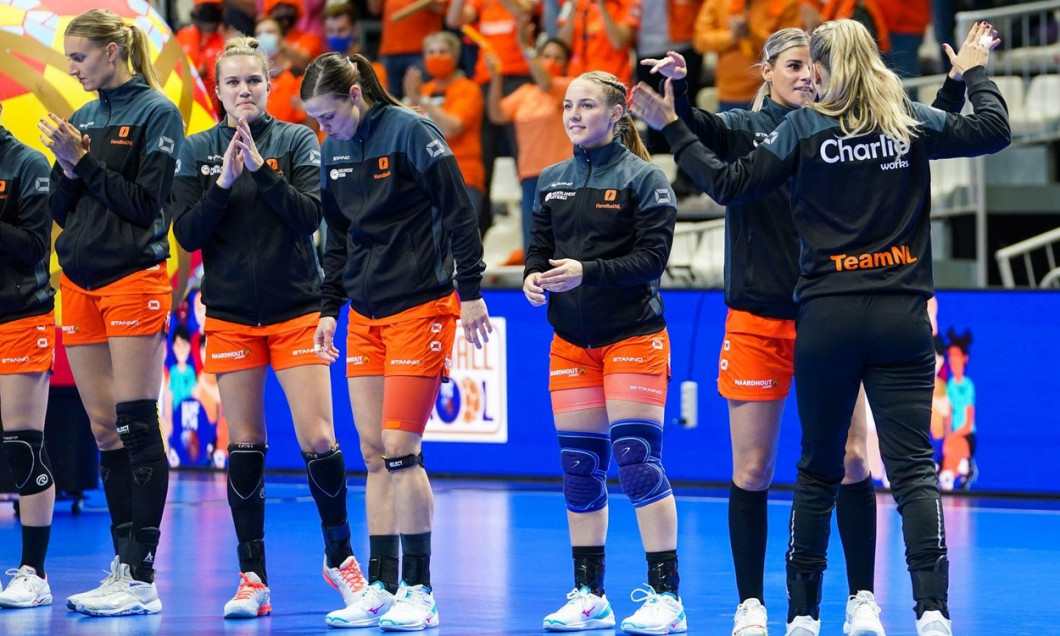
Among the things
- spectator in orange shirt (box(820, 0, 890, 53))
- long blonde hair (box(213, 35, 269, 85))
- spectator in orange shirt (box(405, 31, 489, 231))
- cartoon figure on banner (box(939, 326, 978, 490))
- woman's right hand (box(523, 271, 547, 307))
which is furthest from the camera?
spectator in orange shirt (box(405, 31, 489, 231))

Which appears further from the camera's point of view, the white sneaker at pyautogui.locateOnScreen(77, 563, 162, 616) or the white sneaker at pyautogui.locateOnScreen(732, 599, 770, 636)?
the white sneaker at pyautogui.locateOnScreen(77, 563, 162, 616)

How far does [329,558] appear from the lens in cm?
644

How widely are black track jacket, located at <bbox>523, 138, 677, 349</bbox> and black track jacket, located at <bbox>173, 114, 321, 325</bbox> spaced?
3.21 feet

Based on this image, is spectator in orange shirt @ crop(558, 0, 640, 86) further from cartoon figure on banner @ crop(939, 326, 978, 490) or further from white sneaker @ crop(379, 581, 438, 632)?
white sneaker @ crop(379, 581, 438, 632)

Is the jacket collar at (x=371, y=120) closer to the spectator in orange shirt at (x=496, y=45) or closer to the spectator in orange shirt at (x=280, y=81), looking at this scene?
the spectator in orange shirt at (x=496, y=45)

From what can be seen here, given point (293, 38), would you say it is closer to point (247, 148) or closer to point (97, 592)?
point (247, 148)

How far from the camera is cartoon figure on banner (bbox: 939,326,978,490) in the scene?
9570 mm

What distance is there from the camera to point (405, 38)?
13.5m

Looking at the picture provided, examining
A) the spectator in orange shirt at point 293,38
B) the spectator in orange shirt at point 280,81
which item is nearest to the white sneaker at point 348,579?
the spectator in orange shirt at point 280,81

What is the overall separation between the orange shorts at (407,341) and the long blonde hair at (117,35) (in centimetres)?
145

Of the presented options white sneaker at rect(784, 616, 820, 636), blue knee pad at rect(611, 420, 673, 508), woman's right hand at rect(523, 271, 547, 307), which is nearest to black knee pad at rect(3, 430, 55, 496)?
woman's right hand at rect(523, 271, 547, 307)

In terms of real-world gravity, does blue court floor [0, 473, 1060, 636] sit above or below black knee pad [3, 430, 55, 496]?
below

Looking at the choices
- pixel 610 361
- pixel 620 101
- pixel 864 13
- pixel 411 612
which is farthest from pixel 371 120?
pixel 864 13

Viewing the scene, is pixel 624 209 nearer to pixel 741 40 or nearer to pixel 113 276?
pixel 113 276
